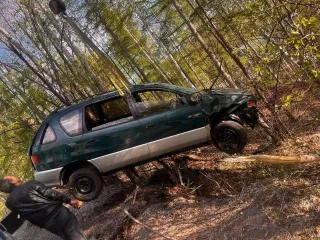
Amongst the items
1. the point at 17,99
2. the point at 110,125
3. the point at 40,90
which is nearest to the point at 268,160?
the point at 110,125

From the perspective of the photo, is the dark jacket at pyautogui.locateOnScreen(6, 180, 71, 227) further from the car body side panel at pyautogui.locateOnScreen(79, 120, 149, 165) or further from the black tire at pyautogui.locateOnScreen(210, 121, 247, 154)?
the black tire at pyautogui.locateOnScreen(210, 121, 247, 154)

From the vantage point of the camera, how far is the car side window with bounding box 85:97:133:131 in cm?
585

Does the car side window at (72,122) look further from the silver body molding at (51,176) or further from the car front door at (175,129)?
the car front door at (175,129)

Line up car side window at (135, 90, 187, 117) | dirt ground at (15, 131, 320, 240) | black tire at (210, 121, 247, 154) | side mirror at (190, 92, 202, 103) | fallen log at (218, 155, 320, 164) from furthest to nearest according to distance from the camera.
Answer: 1. car side window at (135, 90, 187, 117)
2. side mirror at (190, 92, 202, 103)
3. black tire at (210, 121, 247, 154)
4. fallen log at (218, 155, 320, 164)
5. dirt ground at (15, 131, 320, 240)

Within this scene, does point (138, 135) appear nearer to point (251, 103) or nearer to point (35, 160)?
point (35, 160)

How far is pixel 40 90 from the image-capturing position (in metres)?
12.3

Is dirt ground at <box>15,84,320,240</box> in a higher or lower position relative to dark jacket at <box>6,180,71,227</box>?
lower

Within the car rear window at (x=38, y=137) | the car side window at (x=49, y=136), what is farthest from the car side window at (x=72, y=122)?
the car rear window at (x=38, y=137)

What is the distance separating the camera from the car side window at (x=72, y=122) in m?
5.75

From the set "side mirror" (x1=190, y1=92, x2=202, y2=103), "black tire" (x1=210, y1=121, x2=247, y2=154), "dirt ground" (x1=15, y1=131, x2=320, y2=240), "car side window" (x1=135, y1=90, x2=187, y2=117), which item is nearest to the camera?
"dirt ground" (x1=15, y1=131, x2=320, y2=240)

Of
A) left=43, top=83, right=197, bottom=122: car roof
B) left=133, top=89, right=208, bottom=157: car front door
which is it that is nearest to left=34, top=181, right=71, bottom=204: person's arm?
left=43, top=83, right=197, bottom=122: car roof

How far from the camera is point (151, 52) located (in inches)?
831

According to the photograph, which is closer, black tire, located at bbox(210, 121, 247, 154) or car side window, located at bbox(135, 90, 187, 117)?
black tire, located at bbox(210, 121, 247, 154)

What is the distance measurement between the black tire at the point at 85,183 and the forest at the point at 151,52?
1679 mm
